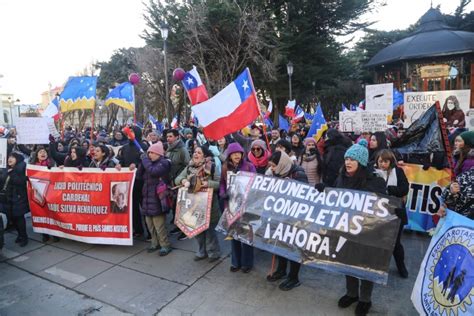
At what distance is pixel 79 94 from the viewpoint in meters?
7.14

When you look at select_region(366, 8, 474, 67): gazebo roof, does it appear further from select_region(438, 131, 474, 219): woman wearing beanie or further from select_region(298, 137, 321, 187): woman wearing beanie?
select_region(438, 131, 474, 219): woman wearing beanie

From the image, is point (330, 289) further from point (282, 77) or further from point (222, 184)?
point (282, 77)

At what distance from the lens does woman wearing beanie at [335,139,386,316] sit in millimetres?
3172

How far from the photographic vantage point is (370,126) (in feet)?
24.4

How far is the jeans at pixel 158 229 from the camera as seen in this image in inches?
190

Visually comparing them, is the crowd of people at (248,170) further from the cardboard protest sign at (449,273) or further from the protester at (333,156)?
the cardboard protest sign at (449,273)

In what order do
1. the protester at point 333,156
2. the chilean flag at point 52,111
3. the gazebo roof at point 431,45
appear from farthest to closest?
the gazebo roof at point 431,45 → the chilean flag at point 52,111 → the protester at point 333,156

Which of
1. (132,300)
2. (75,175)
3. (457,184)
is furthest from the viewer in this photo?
(75,175)

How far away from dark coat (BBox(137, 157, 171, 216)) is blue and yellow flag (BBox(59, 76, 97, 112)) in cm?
326

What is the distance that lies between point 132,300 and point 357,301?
2.53 meters

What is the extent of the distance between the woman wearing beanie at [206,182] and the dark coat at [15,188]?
114 inches

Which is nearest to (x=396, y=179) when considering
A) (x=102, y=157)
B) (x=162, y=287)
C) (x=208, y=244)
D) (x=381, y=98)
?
(x=208, y=244)

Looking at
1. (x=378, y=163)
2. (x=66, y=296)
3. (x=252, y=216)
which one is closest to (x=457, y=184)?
(x=378, y=163)

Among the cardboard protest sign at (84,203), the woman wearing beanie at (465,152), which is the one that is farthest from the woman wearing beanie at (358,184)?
the cardboard protest sign at (84,203)
